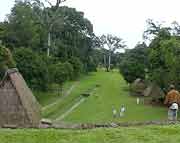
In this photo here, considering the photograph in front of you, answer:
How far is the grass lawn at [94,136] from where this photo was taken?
10.3m

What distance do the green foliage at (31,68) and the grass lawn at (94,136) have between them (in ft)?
112

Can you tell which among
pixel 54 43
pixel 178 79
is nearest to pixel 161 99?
pixel 178 79

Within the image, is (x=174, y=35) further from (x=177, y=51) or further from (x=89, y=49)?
(x=89, y=49)

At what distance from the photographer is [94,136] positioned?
34.9 feet

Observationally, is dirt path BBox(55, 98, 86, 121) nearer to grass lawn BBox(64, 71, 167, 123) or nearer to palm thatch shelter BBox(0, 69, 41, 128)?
grass lawn BBox(64, 71, 167, 123)

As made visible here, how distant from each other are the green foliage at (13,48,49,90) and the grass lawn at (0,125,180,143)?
3429 centimetres

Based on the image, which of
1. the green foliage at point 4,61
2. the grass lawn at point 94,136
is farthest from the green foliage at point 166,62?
the grass lawn at point 94,136

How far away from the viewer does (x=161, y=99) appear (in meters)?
51.7

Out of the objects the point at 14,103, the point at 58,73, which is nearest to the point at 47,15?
the point at 58,73

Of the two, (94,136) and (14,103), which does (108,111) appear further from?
(94,136)

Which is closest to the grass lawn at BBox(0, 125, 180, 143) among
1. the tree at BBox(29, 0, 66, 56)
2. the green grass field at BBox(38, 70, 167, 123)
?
the green grass field at BBox(38, 70, 167, 123)

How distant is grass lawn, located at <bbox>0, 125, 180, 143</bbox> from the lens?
1029 centimetres

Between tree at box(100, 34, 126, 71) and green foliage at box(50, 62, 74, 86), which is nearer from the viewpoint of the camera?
green foliage at box(50, 62, 74, 86)

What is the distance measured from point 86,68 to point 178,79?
56183 millimetres
